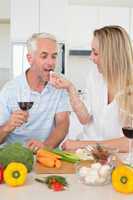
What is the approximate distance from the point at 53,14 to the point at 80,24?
384 mm

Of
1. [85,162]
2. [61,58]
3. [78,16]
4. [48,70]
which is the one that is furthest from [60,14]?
[85,162]

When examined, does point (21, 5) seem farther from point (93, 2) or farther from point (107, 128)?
point (107, 128)

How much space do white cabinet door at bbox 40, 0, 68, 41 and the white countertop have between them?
11.7 feet

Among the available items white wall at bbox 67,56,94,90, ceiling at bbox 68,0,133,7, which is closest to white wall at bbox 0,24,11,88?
white wall at bbox 67,56,94,90

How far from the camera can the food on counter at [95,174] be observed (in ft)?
4.10

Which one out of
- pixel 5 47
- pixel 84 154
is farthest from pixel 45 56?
pixel 5 47

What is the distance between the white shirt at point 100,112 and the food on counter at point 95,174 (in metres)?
0.74

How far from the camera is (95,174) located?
125 centimetres

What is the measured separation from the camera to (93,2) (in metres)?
5.13

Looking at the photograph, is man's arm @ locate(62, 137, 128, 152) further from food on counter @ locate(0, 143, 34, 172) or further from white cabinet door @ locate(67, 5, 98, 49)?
white cabinet door @ locate(67, 5, 98, 49)

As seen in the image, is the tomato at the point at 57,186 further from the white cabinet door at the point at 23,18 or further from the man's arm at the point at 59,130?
the white cabinet door at the point at 23,18

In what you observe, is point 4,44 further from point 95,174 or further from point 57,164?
point 95,174

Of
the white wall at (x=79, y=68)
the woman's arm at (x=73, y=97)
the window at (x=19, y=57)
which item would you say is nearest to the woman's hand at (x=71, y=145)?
the woman's arm at (x=73, y=97)

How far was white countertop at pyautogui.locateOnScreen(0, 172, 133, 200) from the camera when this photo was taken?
1.15 m
